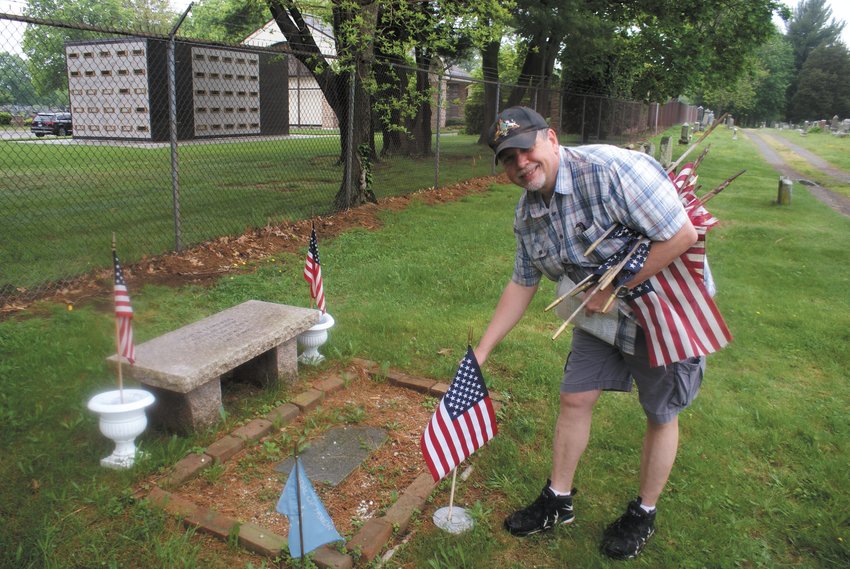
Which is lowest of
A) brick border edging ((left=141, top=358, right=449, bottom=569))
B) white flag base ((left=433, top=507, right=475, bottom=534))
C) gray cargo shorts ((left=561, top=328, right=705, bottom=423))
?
white flag base ((left=433, top=507, right=475, bottom=534))

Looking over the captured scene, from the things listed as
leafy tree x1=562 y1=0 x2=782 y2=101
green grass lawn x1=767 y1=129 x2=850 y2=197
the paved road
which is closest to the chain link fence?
the paved road

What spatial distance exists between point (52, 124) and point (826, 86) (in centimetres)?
8865

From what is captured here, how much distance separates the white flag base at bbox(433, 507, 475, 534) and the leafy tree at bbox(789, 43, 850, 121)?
8895 centimetres

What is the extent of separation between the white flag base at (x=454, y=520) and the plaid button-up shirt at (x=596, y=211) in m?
1.10

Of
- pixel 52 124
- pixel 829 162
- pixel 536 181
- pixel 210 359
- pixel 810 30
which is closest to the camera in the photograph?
pixel 536 181

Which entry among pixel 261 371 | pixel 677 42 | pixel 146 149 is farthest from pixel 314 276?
pixel 677 42

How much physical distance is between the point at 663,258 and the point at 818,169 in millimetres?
25313

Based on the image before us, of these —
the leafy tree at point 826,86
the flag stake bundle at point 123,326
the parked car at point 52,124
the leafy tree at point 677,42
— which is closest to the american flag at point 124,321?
the flag stake bundle at point 123,326

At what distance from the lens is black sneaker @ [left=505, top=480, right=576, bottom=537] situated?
289 cm

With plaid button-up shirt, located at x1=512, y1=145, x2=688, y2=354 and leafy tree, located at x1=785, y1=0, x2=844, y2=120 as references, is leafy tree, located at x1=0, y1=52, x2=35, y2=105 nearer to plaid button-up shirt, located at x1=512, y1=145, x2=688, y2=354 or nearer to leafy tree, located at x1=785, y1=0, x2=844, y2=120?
plaid button-up shirt, located at x1=512, y1=145, x2=688, y2=354

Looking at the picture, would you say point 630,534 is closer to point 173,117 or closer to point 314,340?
point 314,340

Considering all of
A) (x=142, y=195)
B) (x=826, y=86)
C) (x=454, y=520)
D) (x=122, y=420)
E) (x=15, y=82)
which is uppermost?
(x=826, y=86)

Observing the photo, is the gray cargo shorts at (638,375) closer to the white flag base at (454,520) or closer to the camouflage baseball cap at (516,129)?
the white flag base at (454,520)

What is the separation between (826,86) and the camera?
76000mm
